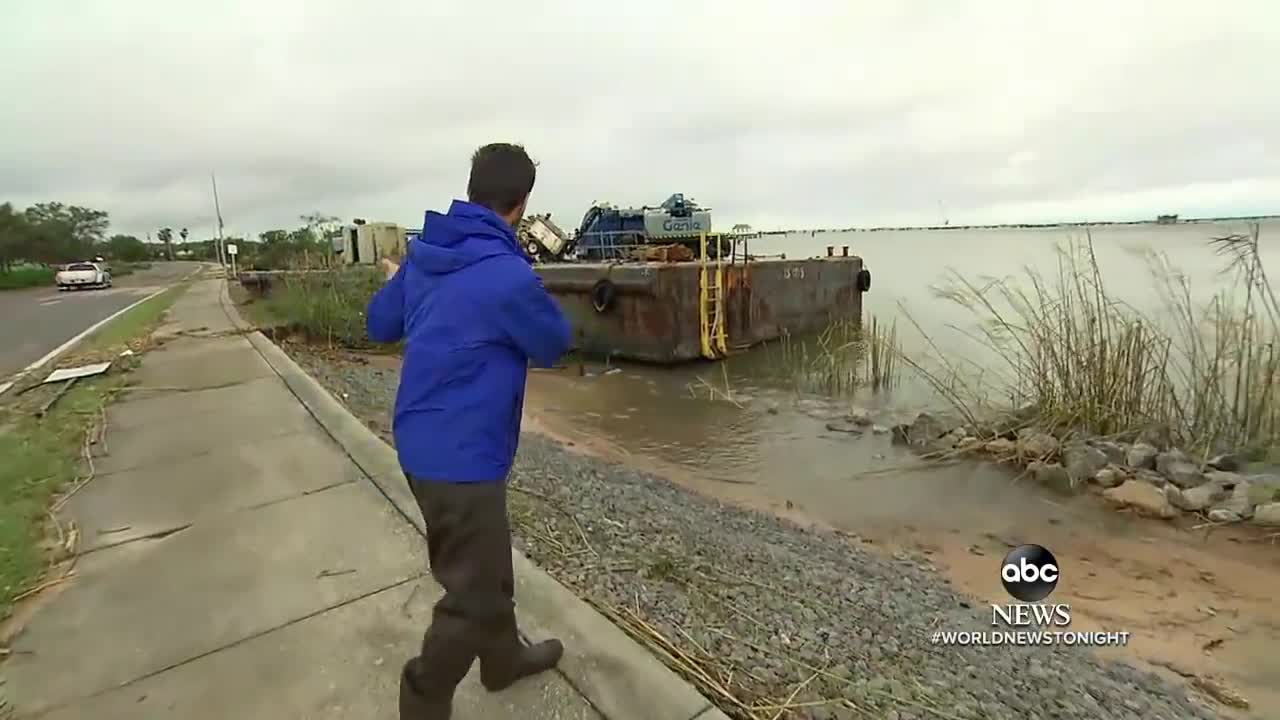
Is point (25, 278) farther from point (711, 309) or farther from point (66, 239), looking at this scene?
point (711, 309)

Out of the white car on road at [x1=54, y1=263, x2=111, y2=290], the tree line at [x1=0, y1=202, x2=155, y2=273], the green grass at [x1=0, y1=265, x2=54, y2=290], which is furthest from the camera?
the tree line at [x1=0, y1=202, x2=155, y2=273]

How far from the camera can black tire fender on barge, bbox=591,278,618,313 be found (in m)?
13.8

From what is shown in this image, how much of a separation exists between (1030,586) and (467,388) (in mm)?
4495

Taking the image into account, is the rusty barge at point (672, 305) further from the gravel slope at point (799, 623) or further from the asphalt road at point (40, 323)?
the asphalt road at point (40, 323)

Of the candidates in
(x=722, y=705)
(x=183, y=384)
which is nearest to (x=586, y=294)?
(x=183, y=384)

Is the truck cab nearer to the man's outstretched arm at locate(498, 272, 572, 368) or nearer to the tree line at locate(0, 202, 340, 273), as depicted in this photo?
the tree line at locate(0, 202, 340, 273)

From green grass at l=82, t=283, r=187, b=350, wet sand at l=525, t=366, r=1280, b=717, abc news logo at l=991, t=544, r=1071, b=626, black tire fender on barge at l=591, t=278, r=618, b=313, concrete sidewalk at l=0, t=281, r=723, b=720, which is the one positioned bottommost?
wet sand at l=525, t=366, r=1280, b=717

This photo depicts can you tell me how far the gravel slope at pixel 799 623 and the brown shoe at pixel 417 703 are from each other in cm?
87

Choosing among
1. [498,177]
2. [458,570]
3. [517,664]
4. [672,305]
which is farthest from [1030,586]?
[672,305]

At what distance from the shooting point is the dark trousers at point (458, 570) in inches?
71.1

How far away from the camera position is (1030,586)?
A: 4.54 metres

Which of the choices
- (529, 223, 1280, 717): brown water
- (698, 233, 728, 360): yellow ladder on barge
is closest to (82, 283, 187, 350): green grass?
(529, 223, 1280, 717): brown water

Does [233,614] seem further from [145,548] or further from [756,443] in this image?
[756,443]

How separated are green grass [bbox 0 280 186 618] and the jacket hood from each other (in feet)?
8.37
